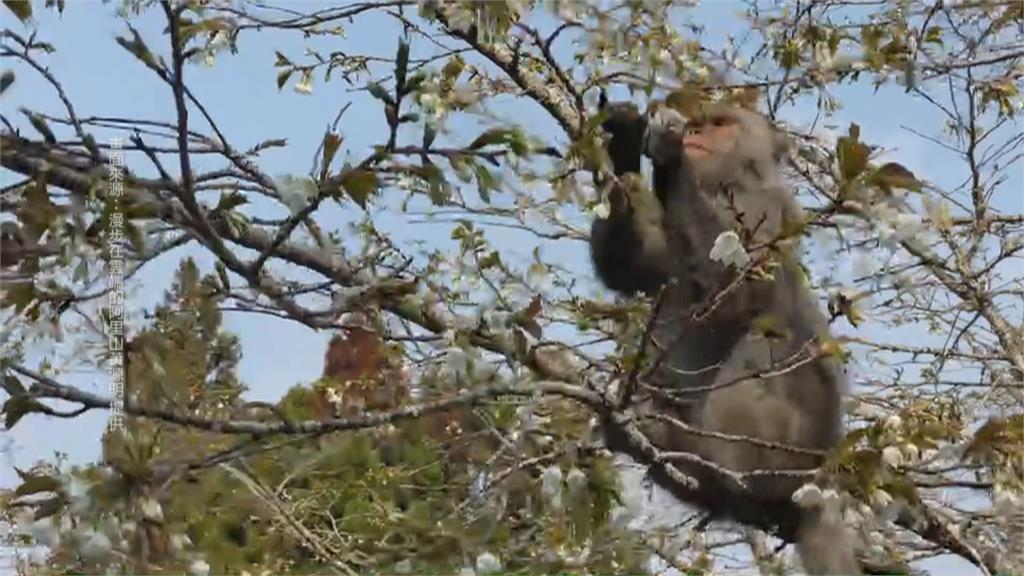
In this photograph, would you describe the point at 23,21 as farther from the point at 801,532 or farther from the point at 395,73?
the point at 801,532

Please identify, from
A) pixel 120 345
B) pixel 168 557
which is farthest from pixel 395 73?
pixel 168 557

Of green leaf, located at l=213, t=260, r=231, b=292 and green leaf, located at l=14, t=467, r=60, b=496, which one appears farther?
green leaf, located at l=213, t=260, r=231, b=292

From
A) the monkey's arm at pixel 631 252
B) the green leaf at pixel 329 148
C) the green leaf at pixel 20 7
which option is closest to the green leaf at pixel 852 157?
the green leaf at pixel 329 148

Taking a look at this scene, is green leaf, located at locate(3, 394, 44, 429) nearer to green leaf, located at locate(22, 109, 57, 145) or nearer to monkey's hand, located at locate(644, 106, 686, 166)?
green leaf, located at locate(22, 109, 57, 145)

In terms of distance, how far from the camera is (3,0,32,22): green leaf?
2150mm

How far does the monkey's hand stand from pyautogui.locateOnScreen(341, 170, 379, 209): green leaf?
1.74m

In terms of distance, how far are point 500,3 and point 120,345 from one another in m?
0.92

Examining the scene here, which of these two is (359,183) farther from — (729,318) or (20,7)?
Answer: (729,318)

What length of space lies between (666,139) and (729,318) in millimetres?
596

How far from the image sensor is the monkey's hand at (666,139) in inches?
143

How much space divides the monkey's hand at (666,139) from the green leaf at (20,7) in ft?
6.07

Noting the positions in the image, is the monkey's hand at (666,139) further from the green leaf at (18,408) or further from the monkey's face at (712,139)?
the green leaf at (18,408)

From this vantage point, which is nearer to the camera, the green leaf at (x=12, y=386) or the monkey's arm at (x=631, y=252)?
the green leaf at (x=12, y=386)

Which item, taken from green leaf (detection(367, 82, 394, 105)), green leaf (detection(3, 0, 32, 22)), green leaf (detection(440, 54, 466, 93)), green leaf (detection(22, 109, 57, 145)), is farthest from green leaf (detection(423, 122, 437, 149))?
green leaf (detection(440, 54, 466, 93))
